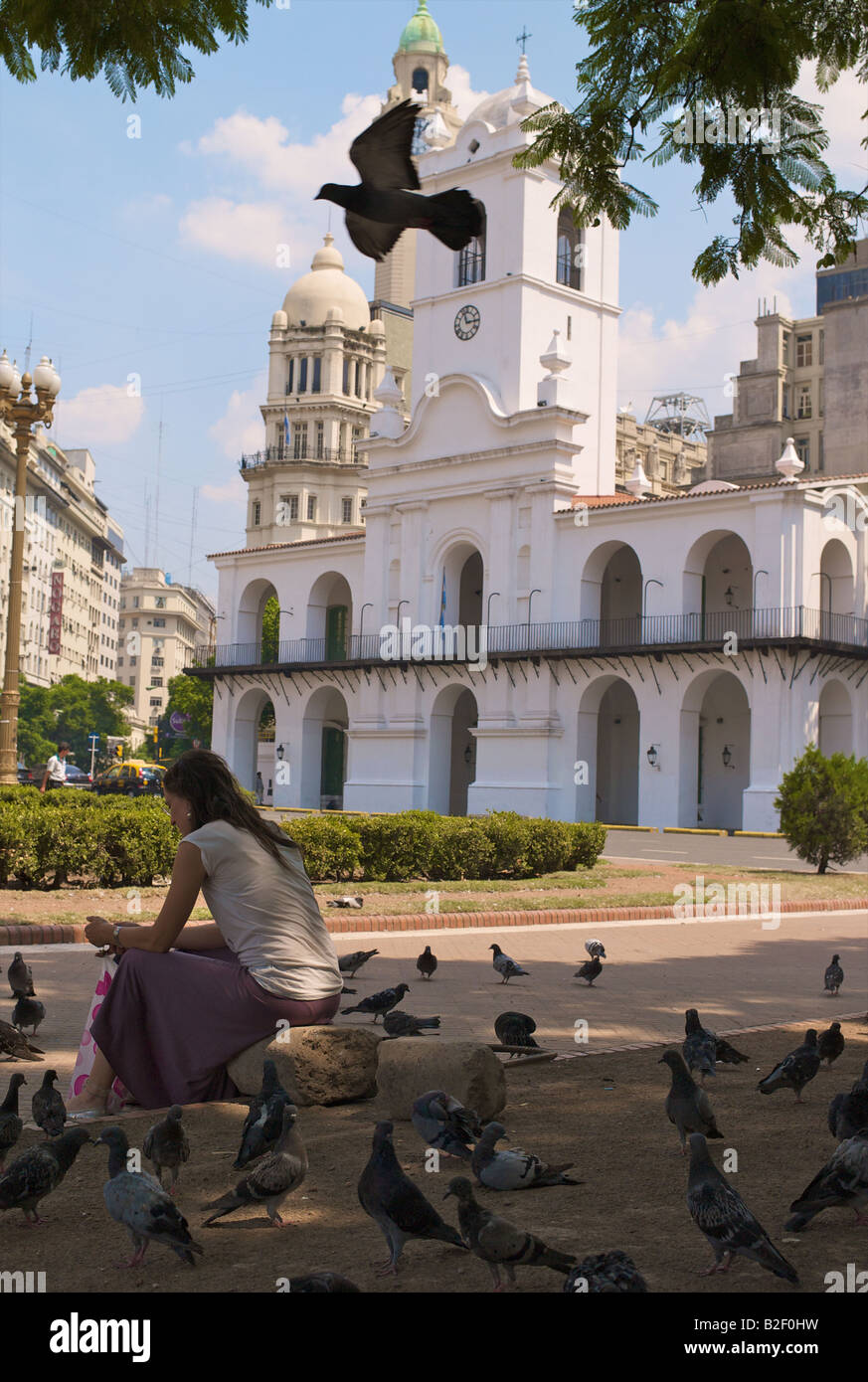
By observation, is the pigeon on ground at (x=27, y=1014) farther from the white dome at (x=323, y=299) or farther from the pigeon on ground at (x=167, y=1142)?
the white dome at (x=323, y=299)

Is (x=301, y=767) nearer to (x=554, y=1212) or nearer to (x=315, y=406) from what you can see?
(x=315, y=406)

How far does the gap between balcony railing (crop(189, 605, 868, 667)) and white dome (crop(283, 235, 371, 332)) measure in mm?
36210

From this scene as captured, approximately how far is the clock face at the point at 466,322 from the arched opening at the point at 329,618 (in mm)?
9564

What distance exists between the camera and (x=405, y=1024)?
7.09 meters

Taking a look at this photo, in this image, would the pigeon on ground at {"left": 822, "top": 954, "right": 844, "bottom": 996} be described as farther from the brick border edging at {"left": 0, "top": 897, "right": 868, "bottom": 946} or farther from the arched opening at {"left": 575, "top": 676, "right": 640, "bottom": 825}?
the arched opening at {"left": 575, "top": 676, "right": 640, "bottom": 825}

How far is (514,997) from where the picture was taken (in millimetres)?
9570

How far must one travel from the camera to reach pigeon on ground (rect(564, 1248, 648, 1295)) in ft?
10.9

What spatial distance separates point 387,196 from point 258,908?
10.1 ft

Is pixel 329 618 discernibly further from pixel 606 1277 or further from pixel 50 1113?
pixel 606 1277

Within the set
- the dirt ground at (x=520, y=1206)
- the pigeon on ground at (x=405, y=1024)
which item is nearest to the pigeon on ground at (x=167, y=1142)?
the dirt ground at (x=520, y=1206)

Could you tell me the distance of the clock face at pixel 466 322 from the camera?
4362cm

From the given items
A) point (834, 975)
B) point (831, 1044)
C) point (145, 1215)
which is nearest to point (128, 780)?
point (834, 975)

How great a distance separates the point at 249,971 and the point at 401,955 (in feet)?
21.2

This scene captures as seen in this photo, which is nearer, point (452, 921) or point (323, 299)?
point (452, 921)
